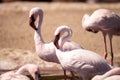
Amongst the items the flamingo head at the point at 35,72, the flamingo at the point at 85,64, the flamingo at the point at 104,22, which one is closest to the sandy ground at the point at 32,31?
the flamingo at the point at 104,22

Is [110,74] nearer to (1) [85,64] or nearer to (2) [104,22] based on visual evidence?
(1) [85,64]

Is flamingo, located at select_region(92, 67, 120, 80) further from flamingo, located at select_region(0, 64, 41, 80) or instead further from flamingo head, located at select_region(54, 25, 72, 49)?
flamingo head, located at select_region(54, 25, 72, 49)

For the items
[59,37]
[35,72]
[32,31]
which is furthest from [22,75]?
[32,31]

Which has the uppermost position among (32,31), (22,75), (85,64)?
(85,64)

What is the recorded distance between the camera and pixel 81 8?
16.5 m

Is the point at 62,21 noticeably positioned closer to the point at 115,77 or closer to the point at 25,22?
the point at 25,22

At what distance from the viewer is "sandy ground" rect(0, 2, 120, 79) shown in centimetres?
1023

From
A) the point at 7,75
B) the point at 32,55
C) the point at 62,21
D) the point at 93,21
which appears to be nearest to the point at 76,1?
the point at 62,21

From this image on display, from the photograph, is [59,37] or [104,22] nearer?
[59,37]

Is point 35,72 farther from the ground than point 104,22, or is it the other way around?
point 104,22

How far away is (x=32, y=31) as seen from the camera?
43.3 feet

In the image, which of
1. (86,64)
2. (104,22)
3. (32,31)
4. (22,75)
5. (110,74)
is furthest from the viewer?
(32,31)

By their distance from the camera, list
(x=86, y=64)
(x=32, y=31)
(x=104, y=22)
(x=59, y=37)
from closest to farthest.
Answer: (x=86, y=64) < (x=59, y=37) < (x=104, y=22) < (x=32, y=31)

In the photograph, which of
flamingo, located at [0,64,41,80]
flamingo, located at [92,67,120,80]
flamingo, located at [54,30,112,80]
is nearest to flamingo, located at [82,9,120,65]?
flamingo, located at [54,30,112,80]
